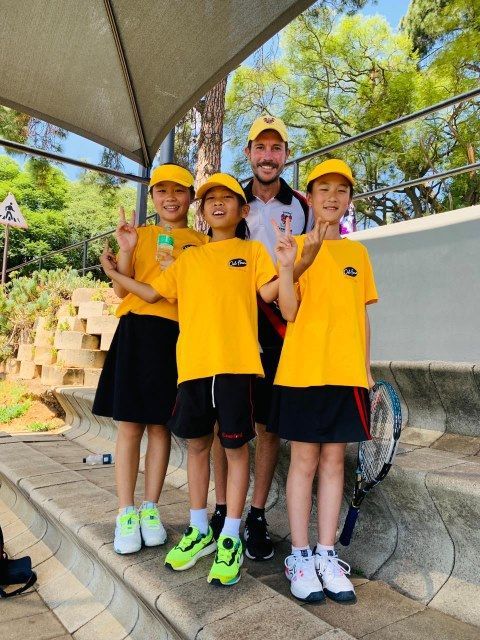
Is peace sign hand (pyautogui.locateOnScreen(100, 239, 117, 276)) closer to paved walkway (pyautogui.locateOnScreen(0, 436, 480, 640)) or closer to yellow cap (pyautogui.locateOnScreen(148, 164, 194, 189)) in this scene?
yellow cap (pyautogui.locateOnScreen(148, 164, 194, 189))

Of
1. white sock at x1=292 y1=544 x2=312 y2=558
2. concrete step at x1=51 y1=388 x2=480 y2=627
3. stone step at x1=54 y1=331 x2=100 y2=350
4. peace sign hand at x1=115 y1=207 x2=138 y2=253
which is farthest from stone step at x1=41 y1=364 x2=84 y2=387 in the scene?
white sock at x1=292 y1=544 x2=312 y2=558

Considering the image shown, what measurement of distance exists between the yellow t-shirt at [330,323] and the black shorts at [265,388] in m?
0.22

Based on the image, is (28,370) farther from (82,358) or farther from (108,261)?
(108,261)

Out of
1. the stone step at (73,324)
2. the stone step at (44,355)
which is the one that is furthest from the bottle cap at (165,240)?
the stone step at (44,355)

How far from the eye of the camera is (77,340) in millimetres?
7582

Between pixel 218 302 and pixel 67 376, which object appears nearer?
pixel 218 302

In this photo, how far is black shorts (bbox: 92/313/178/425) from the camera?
2.35m

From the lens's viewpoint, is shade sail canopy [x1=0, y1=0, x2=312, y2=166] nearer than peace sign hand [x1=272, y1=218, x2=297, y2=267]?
No

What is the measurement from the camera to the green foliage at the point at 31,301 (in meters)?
9.49

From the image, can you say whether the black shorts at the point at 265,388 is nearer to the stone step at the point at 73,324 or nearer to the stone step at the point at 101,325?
the stone step at the point at 101,325

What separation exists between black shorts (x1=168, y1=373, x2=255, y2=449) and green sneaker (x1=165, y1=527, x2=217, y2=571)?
1.34 ft

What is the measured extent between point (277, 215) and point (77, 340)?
18.7 feet

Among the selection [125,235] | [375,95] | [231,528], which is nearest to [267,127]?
[125,235]

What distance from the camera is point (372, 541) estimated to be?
2268mm
